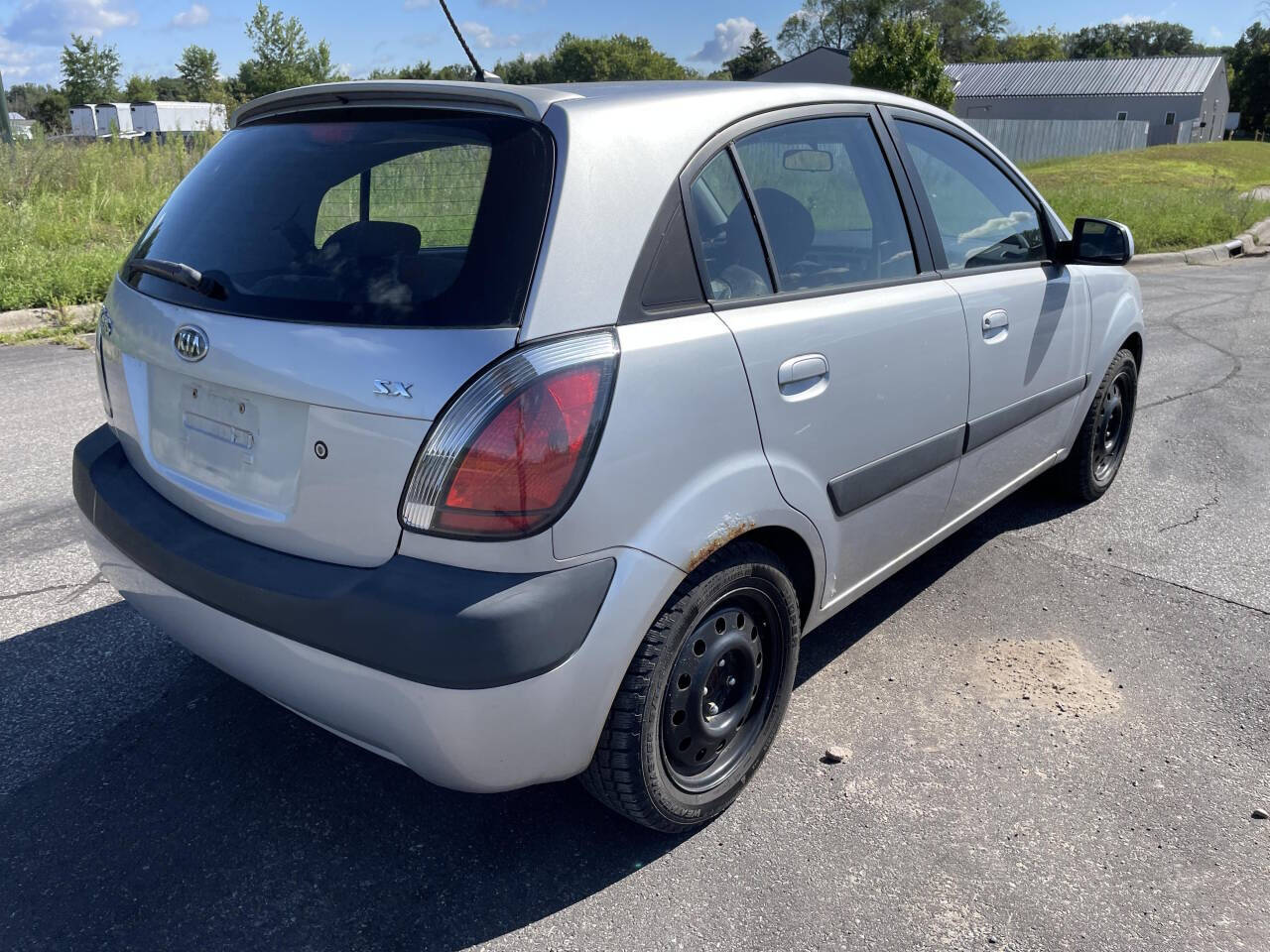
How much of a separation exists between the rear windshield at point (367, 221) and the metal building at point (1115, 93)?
65.1 metres

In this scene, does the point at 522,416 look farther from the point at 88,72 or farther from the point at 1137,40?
the point at 1137,40

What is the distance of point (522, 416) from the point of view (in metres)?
1.96

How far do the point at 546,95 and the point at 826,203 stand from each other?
1.01 m

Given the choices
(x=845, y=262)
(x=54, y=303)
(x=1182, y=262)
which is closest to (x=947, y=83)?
(x=1182, y=262)

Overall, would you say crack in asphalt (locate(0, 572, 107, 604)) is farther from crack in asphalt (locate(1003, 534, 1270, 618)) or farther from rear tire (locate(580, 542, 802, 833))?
crack in asphalt (locate(1003, 534, 1270, 618))

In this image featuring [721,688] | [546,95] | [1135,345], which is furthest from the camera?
[1135,345]

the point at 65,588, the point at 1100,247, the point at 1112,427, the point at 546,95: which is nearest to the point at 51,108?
the point at 65,588

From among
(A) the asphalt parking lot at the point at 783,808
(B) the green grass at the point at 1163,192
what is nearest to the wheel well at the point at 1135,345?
(A) the asphalt parking lot at the point at 783,808

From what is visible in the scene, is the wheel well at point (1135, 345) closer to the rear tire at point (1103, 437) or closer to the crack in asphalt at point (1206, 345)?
the rear tire at point (1103, 437)

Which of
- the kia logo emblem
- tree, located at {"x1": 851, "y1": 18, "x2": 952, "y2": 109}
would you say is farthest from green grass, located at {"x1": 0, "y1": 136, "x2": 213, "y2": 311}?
tree, located at {"x1": 851, "y1": 18, "x2": 952, "y2": 109}

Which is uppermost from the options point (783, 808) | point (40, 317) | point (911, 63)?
point (911, 63)

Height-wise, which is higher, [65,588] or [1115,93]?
[1115,93]

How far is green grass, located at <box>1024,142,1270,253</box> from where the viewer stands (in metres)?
15.2

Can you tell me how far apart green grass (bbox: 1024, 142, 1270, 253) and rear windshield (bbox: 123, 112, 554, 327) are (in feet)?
46.6
